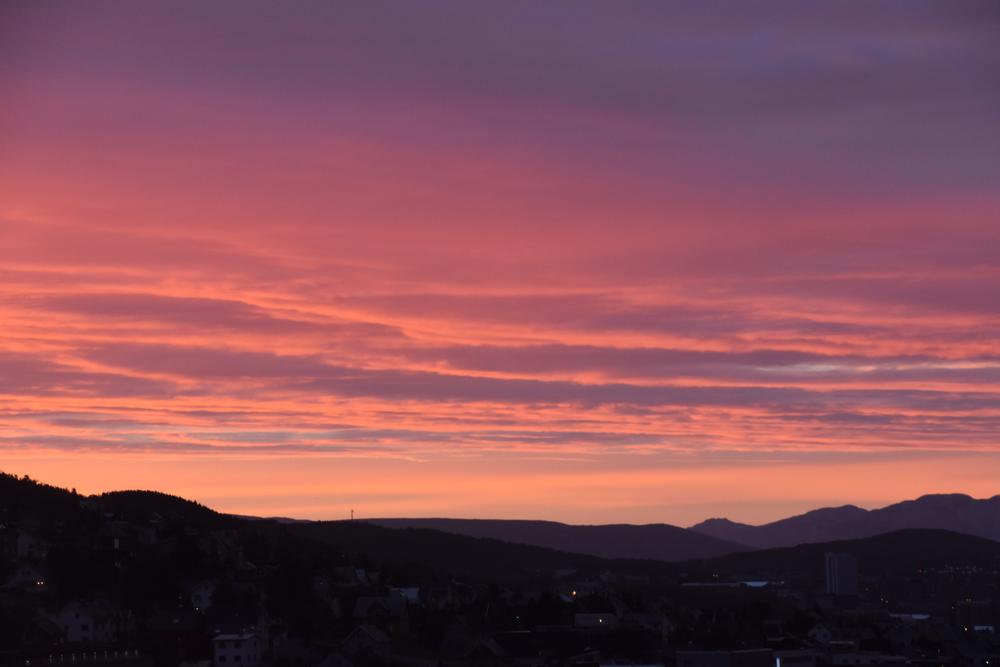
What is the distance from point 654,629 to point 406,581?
26.3m

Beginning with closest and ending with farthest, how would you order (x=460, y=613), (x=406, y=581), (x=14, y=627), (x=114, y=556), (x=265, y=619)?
(x=14, y=627) → (x=265, y=619) → (x=114, y=556) → (x=460, y=613) → (x=406, y=581)

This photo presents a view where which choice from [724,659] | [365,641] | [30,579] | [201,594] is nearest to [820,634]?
[724,659]

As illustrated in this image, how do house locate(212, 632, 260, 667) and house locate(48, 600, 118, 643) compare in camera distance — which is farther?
house locate(48, 600, 118, 643)

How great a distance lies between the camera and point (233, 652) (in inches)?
3364

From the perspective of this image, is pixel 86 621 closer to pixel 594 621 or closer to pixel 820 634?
pixel 594 621

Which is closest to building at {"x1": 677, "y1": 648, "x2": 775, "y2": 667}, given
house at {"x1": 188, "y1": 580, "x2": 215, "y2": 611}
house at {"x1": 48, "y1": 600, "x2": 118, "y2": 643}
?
house at {"x1": 188, "y1": 580, "x2": 215, "y2": 611}

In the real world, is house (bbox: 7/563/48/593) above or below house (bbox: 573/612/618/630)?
above

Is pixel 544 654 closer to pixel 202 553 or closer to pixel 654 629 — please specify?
pixel 654 629

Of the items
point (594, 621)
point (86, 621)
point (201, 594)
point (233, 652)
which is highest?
point (201, 594)

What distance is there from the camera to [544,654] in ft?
302

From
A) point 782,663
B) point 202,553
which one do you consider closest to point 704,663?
point 782,663

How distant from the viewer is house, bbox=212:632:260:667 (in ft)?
279

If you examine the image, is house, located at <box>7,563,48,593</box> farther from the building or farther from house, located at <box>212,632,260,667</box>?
the building

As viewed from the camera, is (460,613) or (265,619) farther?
(460,613)
